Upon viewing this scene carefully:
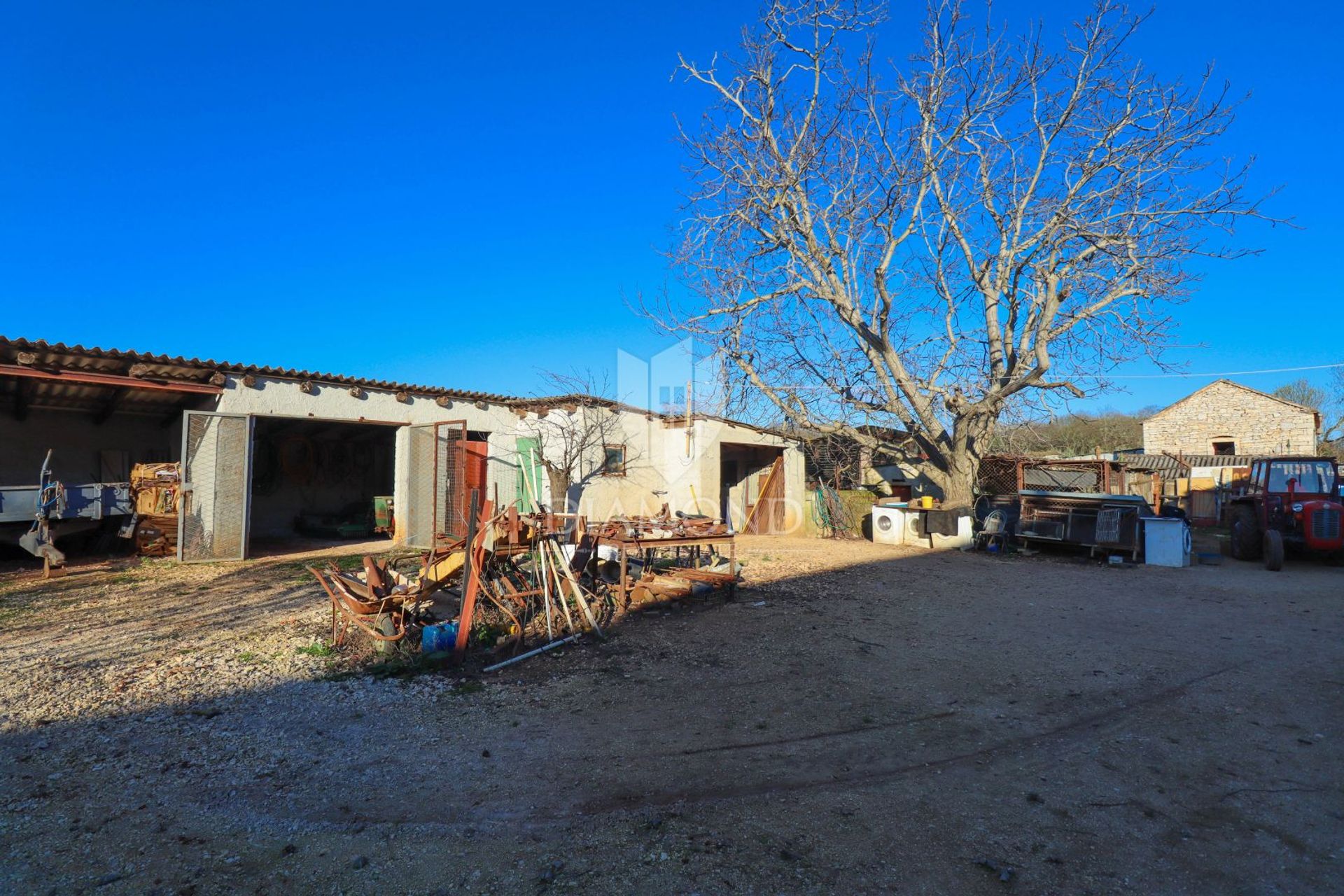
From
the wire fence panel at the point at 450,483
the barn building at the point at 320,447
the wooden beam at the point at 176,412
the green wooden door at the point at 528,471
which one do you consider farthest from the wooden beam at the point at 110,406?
the green wooden door at the point at 528,471

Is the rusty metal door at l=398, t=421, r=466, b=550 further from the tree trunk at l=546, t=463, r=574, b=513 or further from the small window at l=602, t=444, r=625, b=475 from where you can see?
the small window at l=602, t=444, r=625, b=475

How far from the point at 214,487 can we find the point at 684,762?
10111 millimetres

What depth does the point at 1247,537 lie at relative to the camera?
12359mm

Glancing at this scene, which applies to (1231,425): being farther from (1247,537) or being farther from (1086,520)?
(1086,520)

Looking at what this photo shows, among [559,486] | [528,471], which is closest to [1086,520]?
[559,486]

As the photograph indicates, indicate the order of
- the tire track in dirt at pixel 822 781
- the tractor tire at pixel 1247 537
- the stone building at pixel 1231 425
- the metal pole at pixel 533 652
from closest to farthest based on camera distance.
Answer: the tire track in dirt at pixel 822 781, the metal pole at pixel 533 652, the tractor tire at pixel 1247 537, the stone building at pixel 1231 425

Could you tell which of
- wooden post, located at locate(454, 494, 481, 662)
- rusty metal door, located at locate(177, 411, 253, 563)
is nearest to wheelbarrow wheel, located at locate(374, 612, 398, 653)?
wooden post, located at locate(454, 494, 481, 662)

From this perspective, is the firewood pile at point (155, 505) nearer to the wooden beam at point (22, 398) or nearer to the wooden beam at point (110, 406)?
the wooden beam at point (110, 406)

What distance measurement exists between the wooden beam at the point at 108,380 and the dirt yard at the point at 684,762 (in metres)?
3.94

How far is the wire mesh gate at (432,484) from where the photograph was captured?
1309 centimetres

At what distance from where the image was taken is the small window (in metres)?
14.6

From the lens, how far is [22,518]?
943cm

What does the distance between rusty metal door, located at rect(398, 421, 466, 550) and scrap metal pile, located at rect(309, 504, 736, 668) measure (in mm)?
5955

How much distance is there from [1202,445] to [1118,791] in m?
34.6
